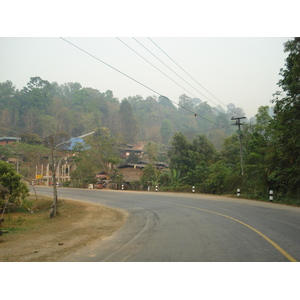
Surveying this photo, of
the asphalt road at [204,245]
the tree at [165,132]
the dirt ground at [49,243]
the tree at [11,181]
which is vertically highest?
the tree at [165,132]

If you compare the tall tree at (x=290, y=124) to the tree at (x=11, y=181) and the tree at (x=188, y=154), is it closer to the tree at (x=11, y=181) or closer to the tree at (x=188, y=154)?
the tree at (x=11, y=181)

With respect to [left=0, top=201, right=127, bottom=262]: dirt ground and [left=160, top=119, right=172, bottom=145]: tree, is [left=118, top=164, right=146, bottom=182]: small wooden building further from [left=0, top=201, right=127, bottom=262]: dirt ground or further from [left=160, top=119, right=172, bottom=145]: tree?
[left=160, top=119, right=172, bottom=145]: tree

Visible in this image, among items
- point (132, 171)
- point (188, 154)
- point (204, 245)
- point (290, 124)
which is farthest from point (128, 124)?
point (204, 245)

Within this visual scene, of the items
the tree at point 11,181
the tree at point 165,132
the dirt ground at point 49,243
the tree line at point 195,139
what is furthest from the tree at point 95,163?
the tree at point 165,132

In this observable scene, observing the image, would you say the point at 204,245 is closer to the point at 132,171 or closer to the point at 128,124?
the point at 132,171

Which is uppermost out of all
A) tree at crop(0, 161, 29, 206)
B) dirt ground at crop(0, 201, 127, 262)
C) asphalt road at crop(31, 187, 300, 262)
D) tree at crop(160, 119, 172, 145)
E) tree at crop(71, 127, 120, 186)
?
tree at crop(160, 119, 172, 145)

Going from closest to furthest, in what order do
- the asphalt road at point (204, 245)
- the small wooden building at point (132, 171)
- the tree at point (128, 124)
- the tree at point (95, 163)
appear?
the asphalt road at point (204, 245), the tree at point (95, 163), the small wooden building at point (132, 171), the tree at point (128, 124)

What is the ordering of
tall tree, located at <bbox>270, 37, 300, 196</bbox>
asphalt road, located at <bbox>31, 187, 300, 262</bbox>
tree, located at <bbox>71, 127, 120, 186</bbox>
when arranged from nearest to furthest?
asphalt road, located at <bbox>31, 187, 300, 262</bbox>
tall tree, located at <bbox>270, 37, 300, 196</bbox>
tree, located at <bbox>71, 127, 120, 186</bbox>

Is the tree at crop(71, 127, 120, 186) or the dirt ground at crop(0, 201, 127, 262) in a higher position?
the tree at crop(71, 127, 120, 186)

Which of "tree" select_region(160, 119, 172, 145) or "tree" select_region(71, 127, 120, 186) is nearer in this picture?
"tree" select_region(71, 127, 120, 186)

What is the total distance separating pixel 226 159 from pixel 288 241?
34230 millimetres

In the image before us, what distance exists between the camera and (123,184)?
44.7 meters

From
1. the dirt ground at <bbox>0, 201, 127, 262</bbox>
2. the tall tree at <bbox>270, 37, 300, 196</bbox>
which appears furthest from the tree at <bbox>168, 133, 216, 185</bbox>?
the dirt ground at <bbox>0, 201, 127, 262</bbox>
